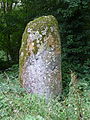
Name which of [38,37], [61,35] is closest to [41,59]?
[38,37]

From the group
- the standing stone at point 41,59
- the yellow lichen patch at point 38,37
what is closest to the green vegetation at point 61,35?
the standing stone at point 41,59

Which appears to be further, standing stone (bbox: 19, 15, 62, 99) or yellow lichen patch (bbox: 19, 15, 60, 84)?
yellow lichen patch (bbox: 19, 15, 60, 84)

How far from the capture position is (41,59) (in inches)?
214

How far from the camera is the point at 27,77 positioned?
5.50 meters

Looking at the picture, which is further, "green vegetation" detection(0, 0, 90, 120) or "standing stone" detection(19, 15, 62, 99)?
"green vegetation" detection(0, 0, 90, 120)

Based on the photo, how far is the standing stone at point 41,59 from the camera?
5387 mm

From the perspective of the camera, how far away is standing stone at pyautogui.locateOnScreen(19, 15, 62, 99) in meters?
5.39

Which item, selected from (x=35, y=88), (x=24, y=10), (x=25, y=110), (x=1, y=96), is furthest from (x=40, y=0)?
(x=25, y=110)

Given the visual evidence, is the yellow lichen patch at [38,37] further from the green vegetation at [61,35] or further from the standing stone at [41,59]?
the green vegetation at [61,35]

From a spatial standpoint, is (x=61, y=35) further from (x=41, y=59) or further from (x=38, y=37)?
(x=41, y=59)

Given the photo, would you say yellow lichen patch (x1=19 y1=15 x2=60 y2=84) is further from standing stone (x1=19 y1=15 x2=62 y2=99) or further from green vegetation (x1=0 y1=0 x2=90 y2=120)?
green vegetation (x1=0 y1=0 x2=90 y2=120)

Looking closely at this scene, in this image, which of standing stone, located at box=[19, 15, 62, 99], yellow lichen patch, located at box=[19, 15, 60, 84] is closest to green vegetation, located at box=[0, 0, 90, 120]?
standing stone, located at box=[19, 15, 62, 99]

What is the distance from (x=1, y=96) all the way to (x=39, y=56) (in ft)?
4.14

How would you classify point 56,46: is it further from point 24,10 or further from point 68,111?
point 24,10
